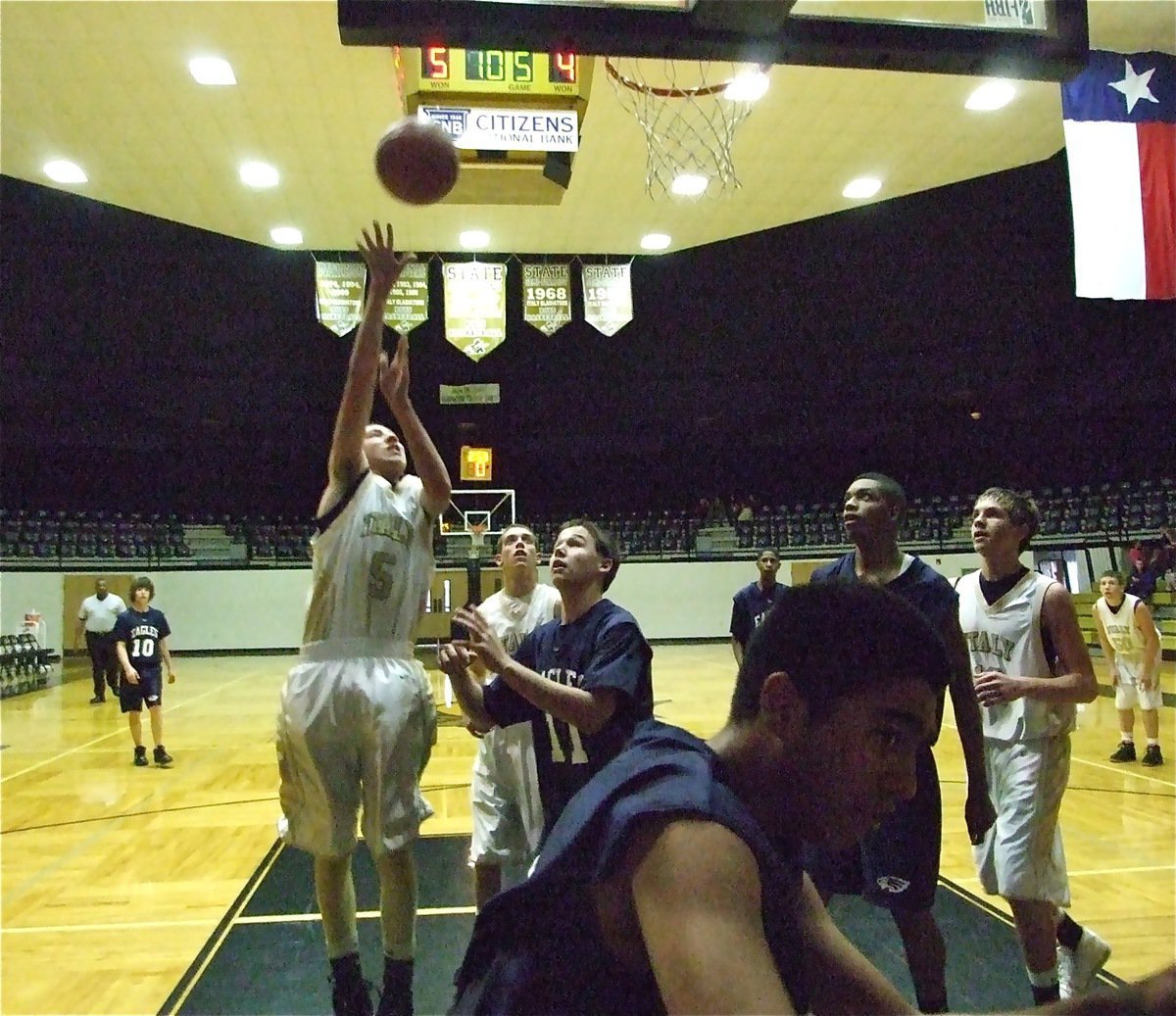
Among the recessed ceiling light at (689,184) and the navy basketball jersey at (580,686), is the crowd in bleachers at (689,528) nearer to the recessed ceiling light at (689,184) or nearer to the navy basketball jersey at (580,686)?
the recessed ceiling light at (689,184)

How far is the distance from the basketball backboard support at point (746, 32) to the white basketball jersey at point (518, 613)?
228cm

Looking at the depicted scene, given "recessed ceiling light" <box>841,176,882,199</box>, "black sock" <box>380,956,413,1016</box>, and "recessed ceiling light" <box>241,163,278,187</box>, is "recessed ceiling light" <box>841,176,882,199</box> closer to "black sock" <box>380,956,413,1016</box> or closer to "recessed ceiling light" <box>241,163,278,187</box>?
"recessed ceiling light" <box>241,163,278,187</box>

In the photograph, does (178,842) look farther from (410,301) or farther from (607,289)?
(607,289)

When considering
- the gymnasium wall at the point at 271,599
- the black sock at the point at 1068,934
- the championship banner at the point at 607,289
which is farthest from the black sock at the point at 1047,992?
the gymnasium wall at the point at 271,599

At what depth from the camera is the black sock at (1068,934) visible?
11.0 feet

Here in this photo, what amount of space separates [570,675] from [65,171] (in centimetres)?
969

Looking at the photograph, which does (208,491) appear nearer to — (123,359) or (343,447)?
(123,359)

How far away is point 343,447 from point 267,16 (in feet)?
17.5

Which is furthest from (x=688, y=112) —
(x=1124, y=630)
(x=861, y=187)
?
(x=1124, y=630)

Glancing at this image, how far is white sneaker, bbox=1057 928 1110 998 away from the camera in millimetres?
3266

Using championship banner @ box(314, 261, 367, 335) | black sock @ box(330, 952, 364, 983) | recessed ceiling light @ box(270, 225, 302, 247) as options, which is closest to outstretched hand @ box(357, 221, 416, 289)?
black sock @ box(330, 952, 364, 983)

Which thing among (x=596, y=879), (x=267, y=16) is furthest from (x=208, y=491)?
(x=596, y=879)

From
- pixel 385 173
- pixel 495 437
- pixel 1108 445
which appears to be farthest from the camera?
pixel 495 437

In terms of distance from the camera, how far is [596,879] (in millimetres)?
980
